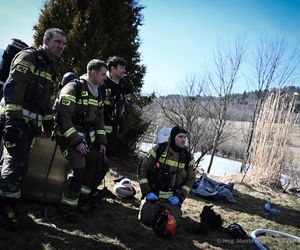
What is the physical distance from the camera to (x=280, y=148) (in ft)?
30.1

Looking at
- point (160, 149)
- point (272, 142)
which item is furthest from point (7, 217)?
point (272, 142)

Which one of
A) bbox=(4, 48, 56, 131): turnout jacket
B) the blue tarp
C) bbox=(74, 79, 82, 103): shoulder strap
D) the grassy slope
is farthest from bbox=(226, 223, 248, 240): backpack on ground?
bbox=(4, 48, 56, 131): turnout jacket

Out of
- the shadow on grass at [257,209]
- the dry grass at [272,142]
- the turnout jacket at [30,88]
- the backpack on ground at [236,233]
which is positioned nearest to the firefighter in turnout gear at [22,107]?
the turnout jacket at [30,88]

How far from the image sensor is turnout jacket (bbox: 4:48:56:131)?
309 centimetres

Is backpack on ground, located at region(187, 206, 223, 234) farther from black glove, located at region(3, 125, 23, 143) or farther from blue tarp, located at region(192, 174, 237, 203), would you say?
black glove, located at region(3, 125, 23, 143)

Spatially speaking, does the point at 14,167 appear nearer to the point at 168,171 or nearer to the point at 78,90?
the point at 78,90

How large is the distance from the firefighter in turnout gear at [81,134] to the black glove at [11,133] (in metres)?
0.61

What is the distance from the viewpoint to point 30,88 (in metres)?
3.35

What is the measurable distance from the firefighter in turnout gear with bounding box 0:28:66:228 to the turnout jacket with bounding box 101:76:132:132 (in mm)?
1360

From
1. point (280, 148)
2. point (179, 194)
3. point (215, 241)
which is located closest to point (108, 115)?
point (179, 194)

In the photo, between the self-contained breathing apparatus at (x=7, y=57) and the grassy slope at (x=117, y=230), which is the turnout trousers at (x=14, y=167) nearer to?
the grassy slope at (x=117, y=230)

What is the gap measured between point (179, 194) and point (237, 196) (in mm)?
3712

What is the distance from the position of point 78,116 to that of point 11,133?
→ 3.24 ft

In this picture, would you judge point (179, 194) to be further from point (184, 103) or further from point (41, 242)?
point (184, 103)
